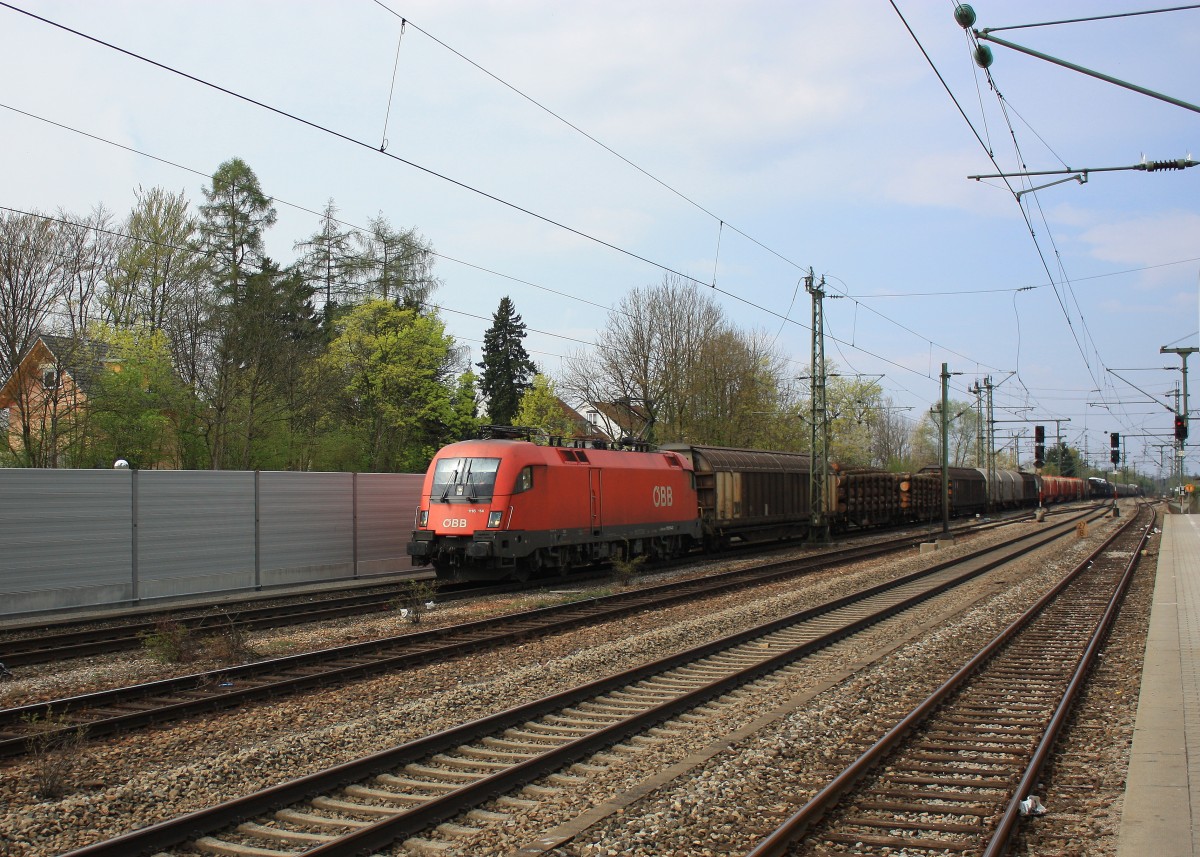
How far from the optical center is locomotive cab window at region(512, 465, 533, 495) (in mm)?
18045

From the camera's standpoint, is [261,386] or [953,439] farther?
[953,439]

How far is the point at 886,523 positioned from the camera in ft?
148

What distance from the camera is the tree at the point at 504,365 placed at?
61503 mm

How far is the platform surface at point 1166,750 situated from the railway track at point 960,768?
2.12ft

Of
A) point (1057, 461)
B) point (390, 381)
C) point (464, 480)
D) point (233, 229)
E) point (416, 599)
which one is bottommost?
point (416, 599)

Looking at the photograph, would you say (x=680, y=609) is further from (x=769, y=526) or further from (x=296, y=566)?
(x=769, y=526)

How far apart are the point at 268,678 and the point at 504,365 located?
5334 cm

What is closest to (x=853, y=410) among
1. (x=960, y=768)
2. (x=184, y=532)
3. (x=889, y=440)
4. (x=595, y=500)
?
(x=889, y=440)

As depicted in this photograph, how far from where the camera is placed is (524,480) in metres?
18.2

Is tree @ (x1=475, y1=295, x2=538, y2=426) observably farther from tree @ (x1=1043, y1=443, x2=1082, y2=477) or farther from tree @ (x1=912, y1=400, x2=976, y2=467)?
tree @ (x1=1043, y1=443, x2=1082, y2=477)

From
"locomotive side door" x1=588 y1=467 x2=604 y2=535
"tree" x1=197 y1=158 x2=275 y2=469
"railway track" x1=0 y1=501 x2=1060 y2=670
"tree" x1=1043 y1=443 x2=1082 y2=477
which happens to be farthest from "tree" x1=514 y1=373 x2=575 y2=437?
"tree" x1=1043 y1=443 x2=1082 y2=477

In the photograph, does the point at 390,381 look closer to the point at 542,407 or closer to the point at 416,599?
the point at 542,407

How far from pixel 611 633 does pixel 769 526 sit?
18764 mm

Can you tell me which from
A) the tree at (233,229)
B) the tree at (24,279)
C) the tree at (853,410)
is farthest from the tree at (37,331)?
the tree at (853,410)
